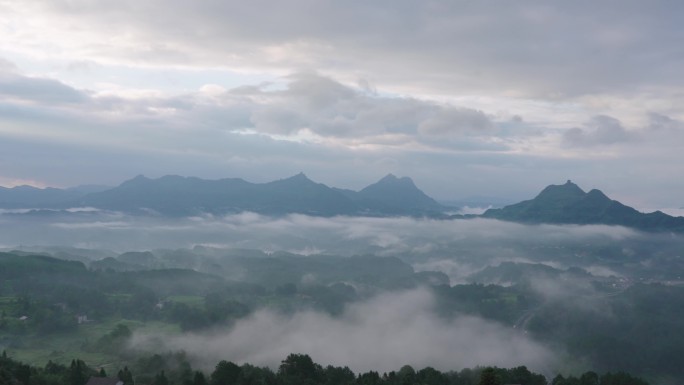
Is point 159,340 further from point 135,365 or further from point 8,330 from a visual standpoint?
point 8,330

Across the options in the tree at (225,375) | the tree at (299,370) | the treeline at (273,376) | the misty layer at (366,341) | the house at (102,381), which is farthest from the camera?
the misty layer at (366,341)

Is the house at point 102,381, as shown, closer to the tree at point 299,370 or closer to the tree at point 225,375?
the tree at point 225,375

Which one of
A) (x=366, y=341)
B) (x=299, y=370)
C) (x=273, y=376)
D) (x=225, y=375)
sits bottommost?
(x=366, y=341)

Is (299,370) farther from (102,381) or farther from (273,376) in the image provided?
(102,381)

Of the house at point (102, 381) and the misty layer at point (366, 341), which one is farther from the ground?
the house at point (102, 381)

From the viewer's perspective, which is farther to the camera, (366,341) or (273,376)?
(366,341)

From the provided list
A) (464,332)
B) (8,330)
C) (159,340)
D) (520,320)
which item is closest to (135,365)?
(159,340)

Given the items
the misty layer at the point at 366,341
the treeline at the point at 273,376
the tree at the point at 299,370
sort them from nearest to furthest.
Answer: the treeline at the point at 273,376
the tree at the point at 299,370
the misty layer at the point at 366,341

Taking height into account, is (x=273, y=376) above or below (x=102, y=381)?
below

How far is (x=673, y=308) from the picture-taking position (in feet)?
578

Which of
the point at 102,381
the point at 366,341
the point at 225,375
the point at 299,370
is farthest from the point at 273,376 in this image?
the point at 366,341

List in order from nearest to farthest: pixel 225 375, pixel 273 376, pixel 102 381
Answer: pixel 102 381 < pixel 225 375 < pixel 273 376

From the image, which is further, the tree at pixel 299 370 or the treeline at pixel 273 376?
the tree at pixel 299 370

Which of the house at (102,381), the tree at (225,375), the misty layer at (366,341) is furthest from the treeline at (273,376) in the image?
the misty layer at (366,341)
